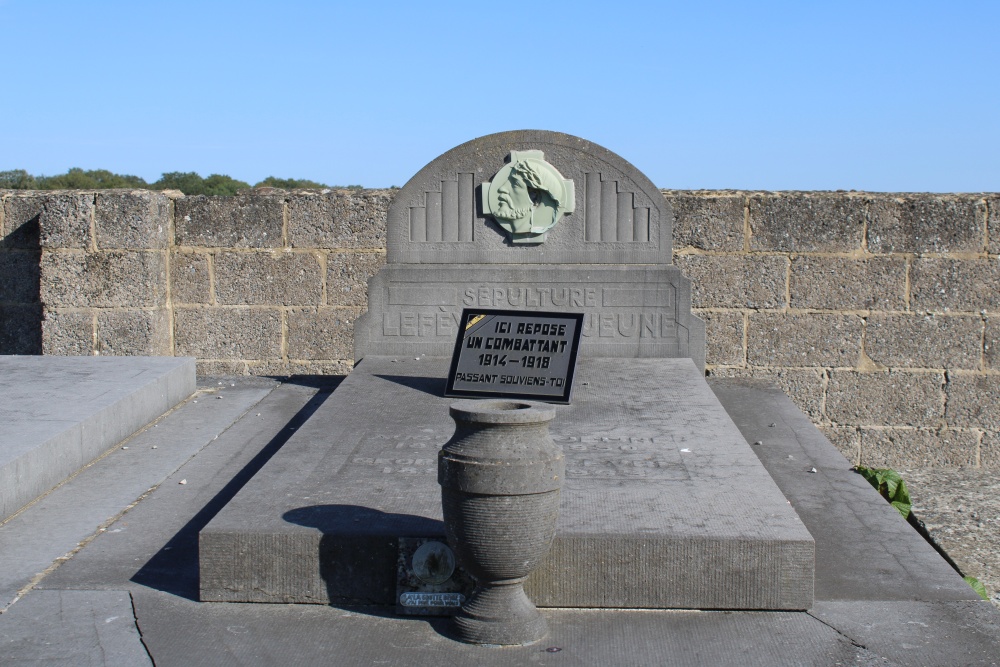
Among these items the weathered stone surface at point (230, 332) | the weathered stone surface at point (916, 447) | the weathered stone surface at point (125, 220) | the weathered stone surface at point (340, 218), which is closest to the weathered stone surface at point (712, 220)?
the weathered stone surface at point (916, 447)

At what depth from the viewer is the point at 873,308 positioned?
7.80 m

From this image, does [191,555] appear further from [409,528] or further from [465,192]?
[465,192]

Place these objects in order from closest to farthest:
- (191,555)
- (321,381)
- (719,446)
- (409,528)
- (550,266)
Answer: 1. (409,528)
2. (191,555)
3. (719,446)
4. (550,266)
5. (321,381)

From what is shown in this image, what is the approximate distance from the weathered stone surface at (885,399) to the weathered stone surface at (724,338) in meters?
0.73

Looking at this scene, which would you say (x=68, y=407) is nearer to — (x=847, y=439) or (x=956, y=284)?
(x=847, y=439)

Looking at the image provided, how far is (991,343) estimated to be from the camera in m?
7.77

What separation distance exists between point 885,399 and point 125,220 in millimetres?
5933

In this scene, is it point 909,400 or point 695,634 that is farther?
point 909,400

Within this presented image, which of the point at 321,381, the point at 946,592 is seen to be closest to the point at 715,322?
the point at 321,381

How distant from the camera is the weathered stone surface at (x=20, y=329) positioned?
850cm

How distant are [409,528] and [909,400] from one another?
531cm

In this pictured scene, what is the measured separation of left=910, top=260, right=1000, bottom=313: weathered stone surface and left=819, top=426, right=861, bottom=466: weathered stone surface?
109 cm

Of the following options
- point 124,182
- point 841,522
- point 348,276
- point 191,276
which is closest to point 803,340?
point 841,522

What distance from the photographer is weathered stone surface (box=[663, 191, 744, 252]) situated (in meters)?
7.86
